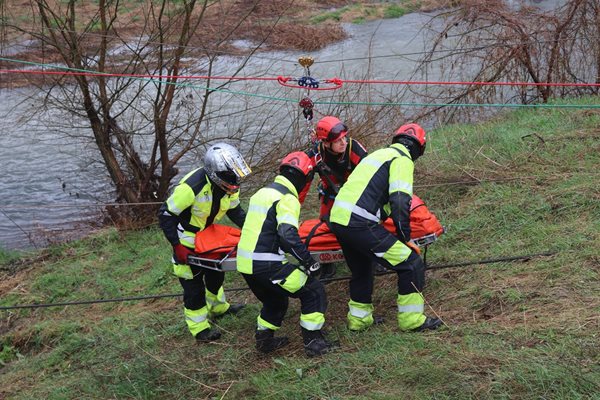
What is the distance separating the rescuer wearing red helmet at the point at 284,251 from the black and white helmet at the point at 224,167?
45 cm

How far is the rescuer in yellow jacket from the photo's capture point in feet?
19.2

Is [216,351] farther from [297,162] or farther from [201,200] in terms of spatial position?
[297,162]

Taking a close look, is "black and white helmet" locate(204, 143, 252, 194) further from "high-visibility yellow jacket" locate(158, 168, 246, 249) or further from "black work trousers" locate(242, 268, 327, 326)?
"black work trousers" locate(242, 268, 327, 326)

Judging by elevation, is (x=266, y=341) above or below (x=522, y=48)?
below

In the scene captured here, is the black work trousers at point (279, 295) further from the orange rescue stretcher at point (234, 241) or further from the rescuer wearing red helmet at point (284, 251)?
the orange rescue stretcher at point (234, 241)

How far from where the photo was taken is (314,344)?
5.50 metres

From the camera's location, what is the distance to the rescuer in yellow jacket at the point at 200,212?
5867 millimetres

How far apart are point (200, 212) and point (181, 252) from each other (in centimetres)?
39

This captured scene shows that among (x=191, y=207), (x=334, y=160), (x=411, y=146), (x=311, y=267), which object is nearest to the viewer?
(x=311, y=267)

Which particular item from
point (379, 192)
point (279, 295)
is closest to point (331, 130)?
point (379, 192)

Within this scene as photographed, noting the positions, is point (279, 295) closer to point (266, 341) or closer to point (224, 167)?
point (266, 341)

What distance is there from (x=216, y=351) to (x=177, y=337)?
0.74 m

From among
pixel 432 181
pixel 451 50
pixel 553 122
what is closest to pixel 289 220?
pixel 432 181

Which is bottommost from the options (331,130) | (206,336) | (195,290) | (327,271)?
(206,336)
